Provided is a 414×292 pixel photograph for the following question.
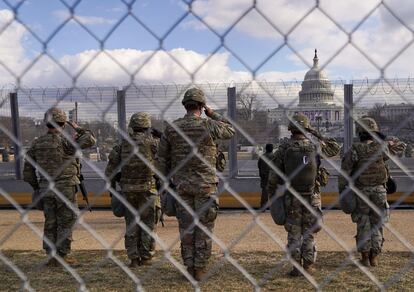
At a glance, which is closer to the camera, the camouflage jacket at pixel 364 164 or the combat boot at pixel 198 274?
the combat boot at pixel 198 274

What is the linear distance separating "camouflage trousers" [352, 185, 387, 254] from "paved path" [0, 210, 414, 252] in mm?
901

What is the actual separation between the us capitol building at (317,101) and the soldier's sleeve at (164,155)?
2.71m

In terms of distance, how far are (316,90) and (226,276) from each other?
3818 mm

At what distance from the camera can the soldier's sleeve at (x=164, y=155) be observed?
4.67 m

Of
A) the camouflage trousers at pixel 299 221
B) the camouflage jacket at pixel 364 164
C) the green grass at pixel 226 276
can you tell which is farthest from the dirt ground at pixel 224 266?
the camouflage jacket at pixel 364 164

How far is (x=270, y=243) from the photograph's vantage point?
667cm

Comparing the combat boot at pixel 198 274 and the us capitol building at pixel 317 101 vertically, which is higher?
the us capitol building at pixel 317 101

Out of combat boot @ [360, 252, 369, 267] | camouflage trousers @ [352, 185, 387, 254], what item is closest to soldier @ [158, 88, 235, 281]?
camouflage trousers @ [352, 185, 387, 254]

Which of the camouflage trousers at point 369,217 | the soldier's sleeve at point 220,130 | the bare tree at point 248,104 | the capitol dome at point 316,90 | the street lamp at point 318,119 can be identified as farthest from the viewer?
the camouflage trousers at point 369,217

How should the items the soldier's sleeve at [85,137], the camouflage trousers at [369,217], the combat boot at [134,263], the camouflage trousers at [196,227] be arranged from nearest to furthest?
the soldier's sleeve at [85,137], the camouflage trousers at [196,227], the camouflage trousers at [369,217], the combat boot at [134,263]

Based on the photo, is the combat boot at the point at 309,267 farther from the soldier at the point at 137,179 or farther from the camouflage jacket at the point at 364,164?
the soldier at the point at 137,179

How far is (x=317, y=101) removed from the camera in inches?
73.1

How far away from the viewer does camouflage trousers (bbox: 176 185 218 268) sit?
4.64 metres

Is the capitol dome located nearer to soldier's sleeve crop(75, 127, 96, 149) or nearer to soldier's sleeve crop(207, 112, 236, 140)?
soldier's sleeve crop(75, 127, 96, 149)
